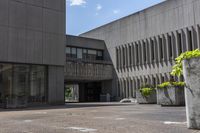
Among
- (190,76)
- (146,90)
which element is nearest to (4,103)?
(146,90)

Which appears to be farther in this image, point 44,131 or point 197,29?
point 197,29

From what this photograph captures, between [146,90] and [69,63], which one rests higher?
[69,63]

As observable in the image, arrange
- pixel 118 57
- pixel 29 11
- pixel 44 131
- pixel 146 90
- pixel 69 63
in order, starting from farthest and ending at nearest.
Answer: pixel 118 57 < pixel 69 63 < pixel 29 11 < pixel 146 90 < pixel 44 131

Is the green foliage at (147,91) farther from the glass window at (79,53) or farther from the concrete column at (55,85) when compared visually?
the glass window at (79,53)

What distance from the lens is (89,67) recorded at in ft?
143

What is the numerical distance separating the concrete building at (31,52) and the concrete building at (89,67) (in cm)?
1046

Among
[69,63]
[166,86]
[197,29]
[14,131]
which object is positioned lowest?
[14,131]

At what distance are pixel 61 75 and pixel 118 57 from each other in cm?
1686

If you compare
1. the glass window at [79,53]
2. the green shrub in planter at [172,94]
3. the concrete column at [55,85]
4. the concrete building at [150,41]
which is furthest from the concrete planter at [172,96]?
the glass window at [79,53]

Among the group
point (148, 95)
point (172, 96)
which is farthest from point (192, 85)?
point (148, 95)

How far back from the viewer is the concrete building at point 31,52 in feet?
88.0

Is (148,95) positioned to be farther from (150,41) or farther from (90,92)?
(90,92)

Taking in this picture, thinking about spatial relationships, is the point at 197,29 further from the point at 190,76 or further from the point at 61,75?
the point at 190,76

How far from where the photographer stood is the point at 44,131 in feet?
25.6
